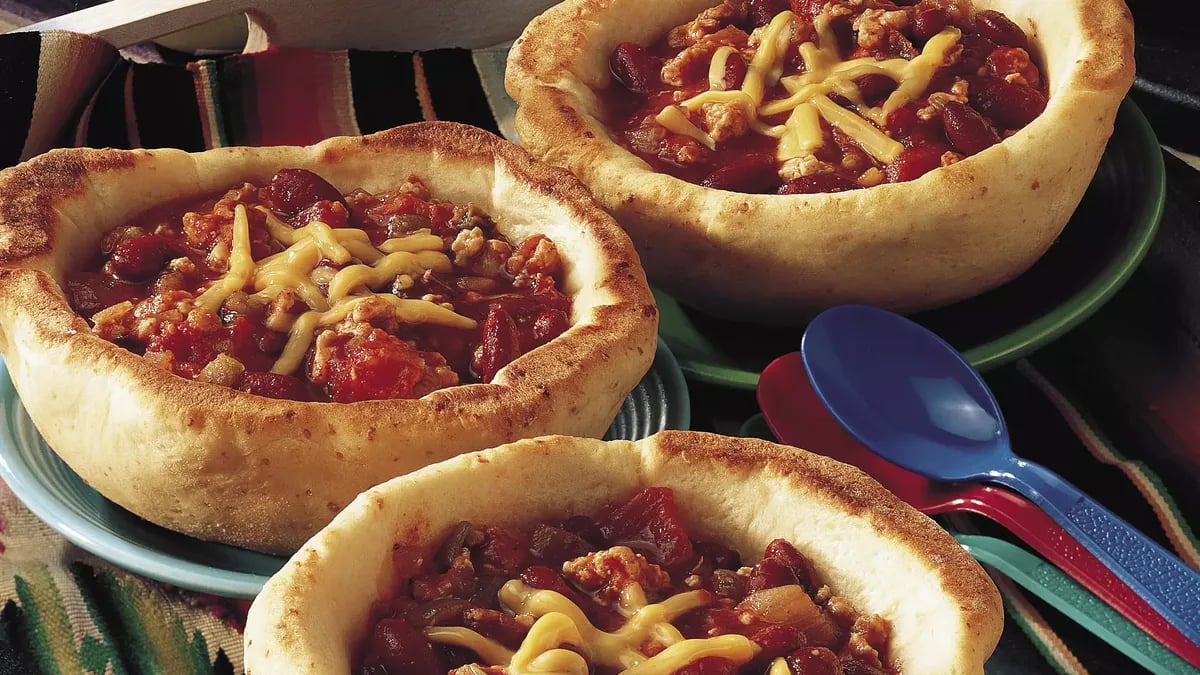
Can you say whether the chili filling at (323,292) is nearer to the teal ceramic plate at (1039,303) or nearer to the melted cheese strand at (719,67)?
the teal ceramic plate at (1039,303)

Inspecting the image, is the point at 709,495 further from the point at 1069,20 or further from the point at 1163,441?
the point at 1069,20

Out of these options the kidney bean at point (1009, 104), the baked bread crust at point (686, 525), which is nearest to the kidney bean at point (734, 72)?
the kidney bean at point (1009, 104)

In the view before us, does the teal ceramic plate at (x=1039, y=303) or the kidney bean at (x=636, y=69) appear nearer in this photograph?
the teal ceramic plate at (x=1039, y=303)

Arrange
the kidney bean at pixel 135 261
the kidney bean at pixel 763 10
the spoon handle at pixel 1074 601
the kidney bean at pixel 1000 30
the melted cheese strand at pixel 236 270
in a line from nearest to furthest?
the spoon handle at pixel 1074 601 < the melted cheese strand at pixel 236 270 < the kidney bean at pixel 135 261 < the kidney bean at pixel 1000 30 < the kidney bean at pixel 763 10

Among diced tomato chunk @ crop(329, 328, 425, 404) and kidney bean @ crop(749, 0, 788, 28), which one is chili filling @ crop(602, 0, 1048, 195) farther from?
diced tomato chunk @ crop(329, 328, 425, 404)

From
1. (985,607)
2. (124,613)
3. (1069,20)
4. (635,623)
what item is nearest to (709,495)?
(635,623)

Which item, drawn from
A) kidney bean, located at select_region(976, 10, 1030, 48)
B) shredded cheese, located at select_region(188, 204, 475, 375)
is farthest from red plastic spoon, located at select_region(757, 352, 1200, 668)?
kidney bean, located at select_region(976, 10, 1030, 48)

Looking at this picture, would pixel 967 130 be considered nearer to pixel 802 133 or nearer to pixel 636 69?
pixel 802 133
